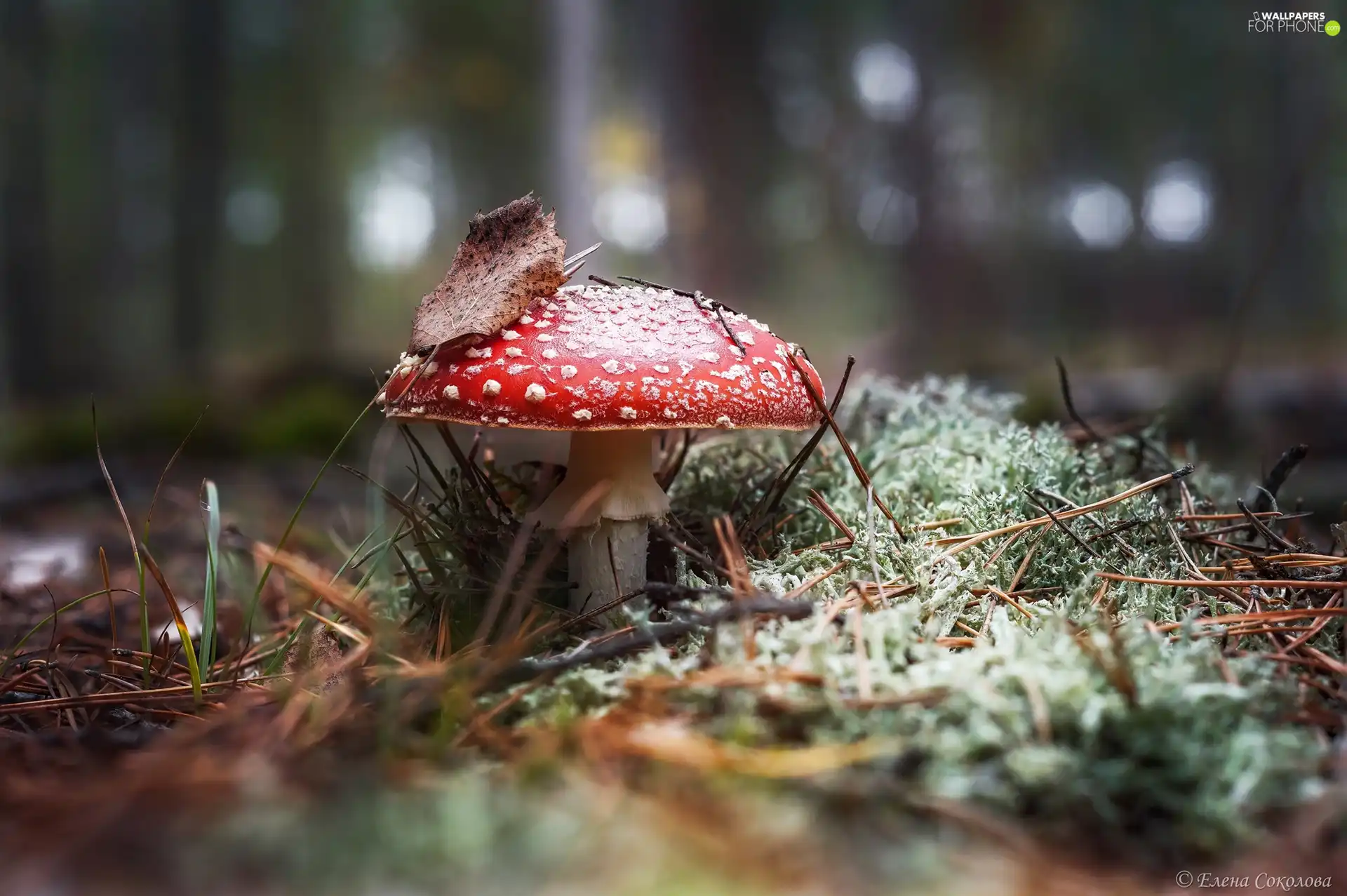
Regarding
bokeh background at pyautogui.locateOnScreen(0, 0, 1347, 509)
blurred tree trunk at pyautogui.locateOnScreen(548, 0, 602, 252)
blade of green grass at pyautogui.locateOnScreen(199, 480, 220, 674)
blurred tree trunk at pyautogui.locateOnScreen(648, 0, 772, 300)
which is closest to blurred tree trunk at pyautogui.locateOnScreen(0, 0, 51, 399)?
bokeh background at pyautogui.locateOnScreen(0, 0, 1347, 509)

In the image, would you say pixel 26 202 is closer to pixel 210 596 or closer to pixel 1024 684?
pixel 210 596

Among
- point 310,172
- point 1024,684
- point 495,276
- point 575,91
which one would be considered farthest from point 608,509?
point 310,172

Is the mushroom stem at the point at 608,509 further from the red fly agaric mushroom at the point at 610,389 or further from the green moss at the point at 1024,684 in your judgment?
the green moss at the point at 1024,684

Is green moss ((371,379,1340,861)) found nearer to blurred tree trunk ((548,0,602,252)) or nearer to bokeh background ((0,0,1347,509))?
bokeh background ((0,0,1347,509))

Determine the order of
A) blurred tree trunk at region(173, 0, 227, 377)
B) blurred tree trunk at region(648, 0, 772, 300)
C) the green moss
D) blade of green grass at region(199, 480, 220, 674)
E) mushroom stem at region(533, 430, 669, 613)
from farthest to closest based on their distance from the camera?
blurred tree trunk at region(173, 0, 227, 377) → blurred tree trunk at region(648, 0, 772, 300) → mushroom stem at region(533, 430, 669, 613) → blade of green grass at region(199, 480, 220, 674) → the green moss

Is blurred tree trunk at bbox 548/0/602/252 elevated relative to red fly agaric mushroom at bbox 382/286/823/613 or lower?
elevated

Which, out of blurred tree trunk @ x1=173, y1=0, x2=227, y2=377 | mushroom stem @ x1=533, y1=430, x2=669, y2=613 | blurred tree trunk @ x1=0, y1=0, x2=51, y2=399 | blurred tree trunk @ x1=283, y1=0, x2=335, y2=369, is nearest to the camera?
mushroom stem @ x1=533, y1=430, x2=669, y2=613

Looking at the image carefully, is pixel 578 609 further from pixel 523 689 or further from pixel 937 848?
pixel 937 848
